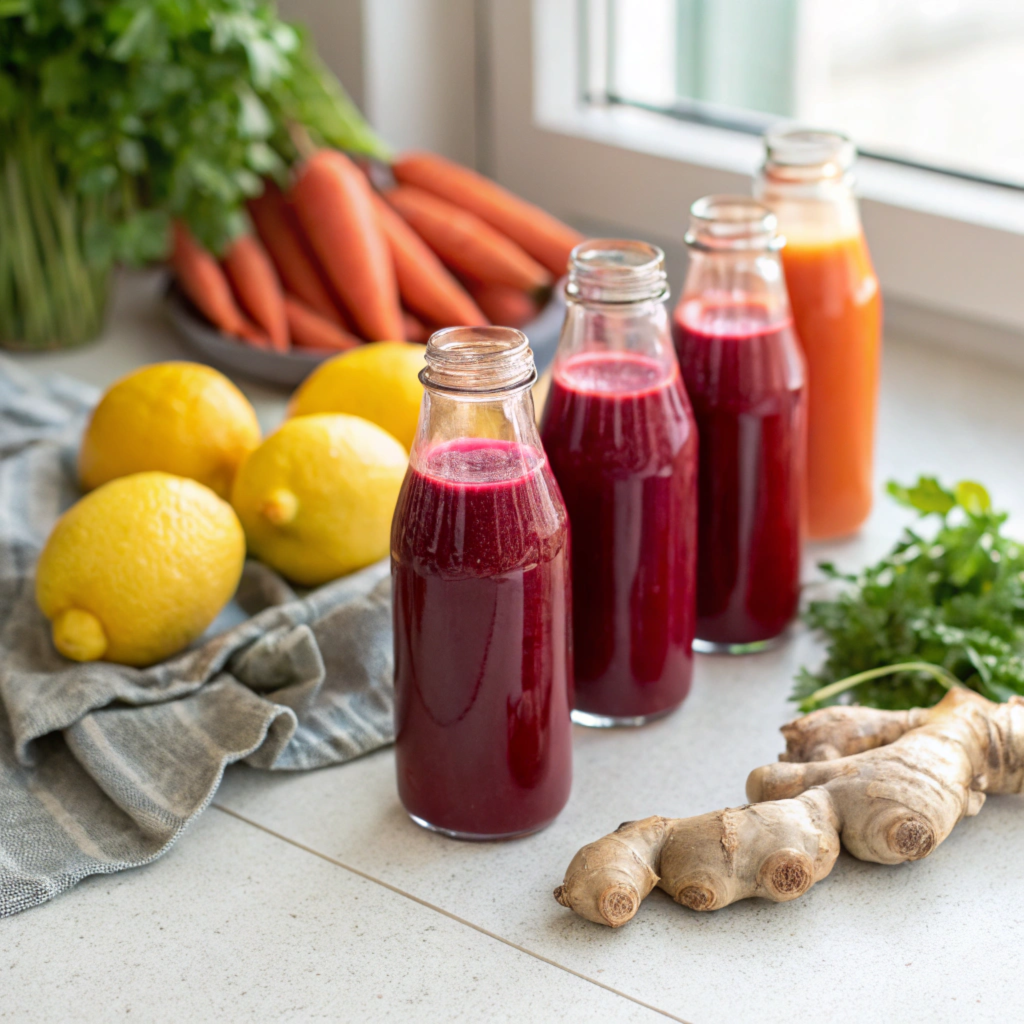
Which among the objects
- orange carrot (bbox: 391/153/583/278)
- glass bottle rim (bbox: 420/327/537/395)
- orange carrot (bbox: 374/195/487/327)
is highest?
glass bottle rim (bbox: 420/327/537/395)

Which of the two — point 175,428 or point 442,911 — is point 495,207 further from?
point 442,911

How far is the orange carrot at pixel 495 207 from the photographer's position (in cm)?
149

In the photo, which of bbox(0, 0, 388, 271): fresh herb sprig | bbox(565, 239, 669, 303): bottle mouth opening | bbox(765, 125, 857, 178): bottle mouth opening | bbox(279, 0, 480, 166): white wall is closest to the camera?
bbox(565, 239, 669, 303): bottle mouth opening

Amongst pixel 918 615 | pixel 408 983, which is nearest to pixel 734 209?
pixel 918 615

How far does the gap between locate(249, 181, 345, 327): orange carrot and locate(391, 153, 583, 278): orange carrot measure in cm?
15

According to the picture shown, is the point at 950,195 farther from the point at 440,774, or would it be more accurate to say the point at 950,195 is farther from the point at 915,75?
the point at 440,774

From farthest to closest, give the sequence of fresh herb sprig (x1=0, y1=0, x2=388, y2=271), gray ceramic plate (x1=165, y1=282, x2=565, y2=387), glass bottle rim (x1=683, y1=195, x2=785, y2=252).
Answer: gray ceramic plate (x1=165, y1=282, x2=565, y2=387)
fresh herb sprig (x1=0, y1=0, x2=388, y2=271)
glass bottle rim (x1=683, y1=195, x2=785, y2=252)

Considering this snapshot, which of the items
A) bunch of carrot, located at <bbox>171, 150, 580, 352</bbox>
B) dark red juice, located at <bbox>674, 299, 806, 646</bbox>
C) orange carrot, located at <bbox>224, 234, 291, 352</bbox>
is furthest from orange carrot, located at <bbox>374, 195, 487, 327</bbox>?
dark red juice, located at <bbox>674, 299, 806, 646</bbox>

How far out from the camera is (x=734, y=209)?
3.06 feet

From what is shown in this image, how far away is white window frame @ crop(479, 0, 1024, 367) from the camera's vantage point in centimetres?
136

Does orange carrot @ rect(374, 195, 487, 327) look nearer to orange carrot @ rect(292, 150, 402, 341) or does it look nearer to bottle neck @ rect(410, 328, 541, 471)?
orange carrot @ rect(292, 150, 402, 341)

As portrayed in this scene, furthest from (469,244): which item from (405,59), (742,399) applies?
(742,399)

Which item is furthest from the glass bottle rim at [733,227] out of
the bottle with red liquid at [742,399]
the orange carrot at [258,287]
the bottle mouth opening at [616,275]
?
the orange carrot at [258,287]

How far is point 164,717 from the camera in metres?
0.90
